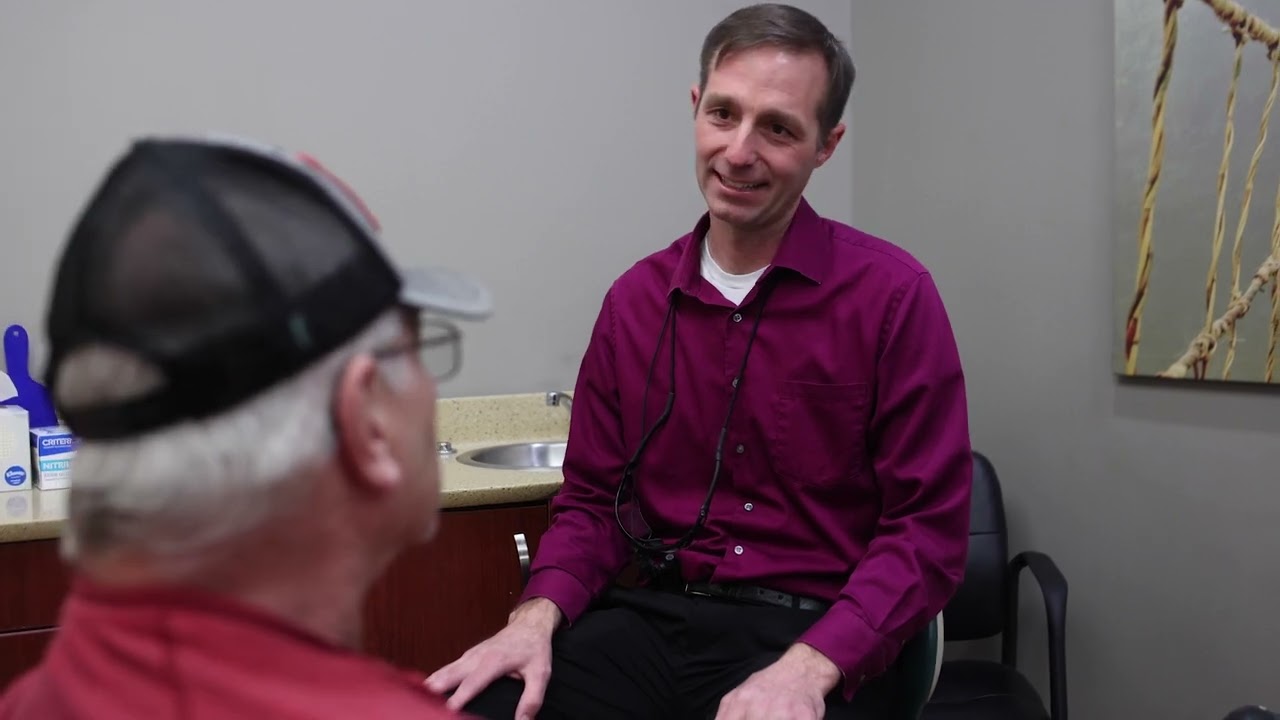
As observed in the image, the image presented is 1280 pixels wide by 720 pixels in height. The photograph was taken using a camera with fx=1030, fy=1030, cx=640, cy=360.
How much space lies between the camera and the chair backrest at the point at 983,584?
2.25m

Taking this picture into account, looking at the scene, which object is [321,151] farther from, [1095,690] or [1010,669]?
[1095,690]

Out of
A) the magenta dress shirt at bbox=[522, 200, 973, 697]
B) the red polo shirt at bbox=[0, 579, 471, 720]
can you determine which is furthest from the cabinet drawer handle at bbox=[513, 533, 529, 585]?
the red polo shirt at bbox=[0, 579, 471, 720]

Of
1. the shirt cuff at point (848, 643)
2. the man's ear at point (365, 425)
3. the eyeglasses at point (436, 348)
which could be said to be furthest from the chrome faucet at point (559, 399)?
the man's ear at point (365, 425)

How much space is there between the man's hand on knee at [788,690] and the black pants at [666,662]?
3.1 inches

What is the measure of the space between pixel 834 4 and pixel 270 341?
268 cm

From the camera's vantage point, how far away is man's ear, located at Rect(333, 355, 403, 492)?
624 millimetres

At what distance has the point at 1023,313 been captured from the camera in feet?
7.82

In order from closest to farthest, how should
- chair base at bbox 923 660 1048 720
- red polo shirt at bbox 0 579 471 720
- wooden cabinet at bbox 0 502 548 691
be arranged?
1. red polo shirt at bbox 0 579 471 720
2. chair base at bbox 923 660 1048 720
3. wooden cabinet at bbox 0 502 548 691

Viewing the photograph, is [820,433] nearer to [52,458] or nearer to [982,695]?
[982,695]

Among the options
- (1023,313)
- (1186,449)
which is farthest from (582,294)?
(1186,449)

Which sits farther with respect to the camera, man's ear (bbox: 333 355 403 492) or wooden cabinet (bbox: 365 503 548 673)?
wooden cabinet (bbox: 365 503 548 673)

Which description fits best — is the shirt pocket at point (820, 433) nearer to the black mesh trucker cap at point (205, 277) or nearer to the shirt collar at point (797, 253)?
the shirt collar at point (797, 253)

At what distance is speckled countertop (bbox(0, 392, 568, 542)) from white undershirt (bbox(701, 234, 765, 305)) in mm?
563

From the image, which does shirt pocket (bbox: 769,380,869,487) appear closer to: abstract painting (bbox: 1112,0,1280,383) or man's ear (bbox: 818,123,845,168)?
man's ear (bbox: 818,123,845,168)
